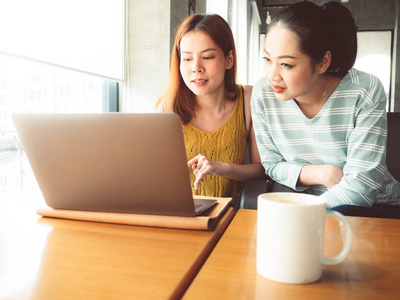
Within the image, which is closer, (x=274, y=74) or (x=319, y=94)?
(x=274, y=74)

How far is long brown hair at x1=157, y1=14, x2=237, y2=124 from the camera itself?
4.56ft

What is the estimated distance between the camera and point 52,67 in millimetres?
1378

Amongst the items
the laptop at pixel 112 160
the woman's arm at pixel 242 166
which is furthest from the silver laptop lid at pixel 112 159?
the woman's arm at pixel 242 166

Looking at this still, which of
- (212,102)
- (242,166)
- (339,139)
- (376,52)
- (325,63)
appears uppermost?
(376,52)

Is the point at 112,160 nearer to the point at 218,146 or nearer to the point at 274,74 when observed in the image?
the point at 274,74

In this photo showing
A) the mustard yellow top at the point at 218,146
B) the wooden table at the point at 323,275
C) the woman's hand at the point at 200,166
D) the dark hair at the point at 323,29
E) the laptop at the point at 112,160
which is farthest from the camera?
the mustard yellow top at the point at 218,146

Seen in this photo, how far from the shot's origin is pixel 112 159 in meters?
0.65

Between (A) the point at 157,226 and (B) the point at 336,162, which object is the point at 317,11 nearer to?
(B) the point at 336,162

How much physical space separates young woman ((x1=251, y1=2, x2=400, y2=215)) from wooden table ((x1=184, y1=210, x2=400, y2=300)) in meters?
0.40

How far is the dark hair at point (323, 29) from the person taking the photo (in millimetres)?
1032

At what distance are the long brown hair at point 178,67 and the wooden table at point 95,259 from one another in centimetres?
83

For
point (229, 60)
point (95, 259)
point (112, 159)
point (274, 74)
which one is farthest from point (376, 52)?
point (95, 259)

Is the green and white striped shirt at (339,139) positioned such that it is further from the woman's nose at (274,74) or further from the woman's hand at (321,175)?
the woman's nose at (274,74)

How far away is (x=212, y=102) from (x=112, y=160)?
942 millimetres
